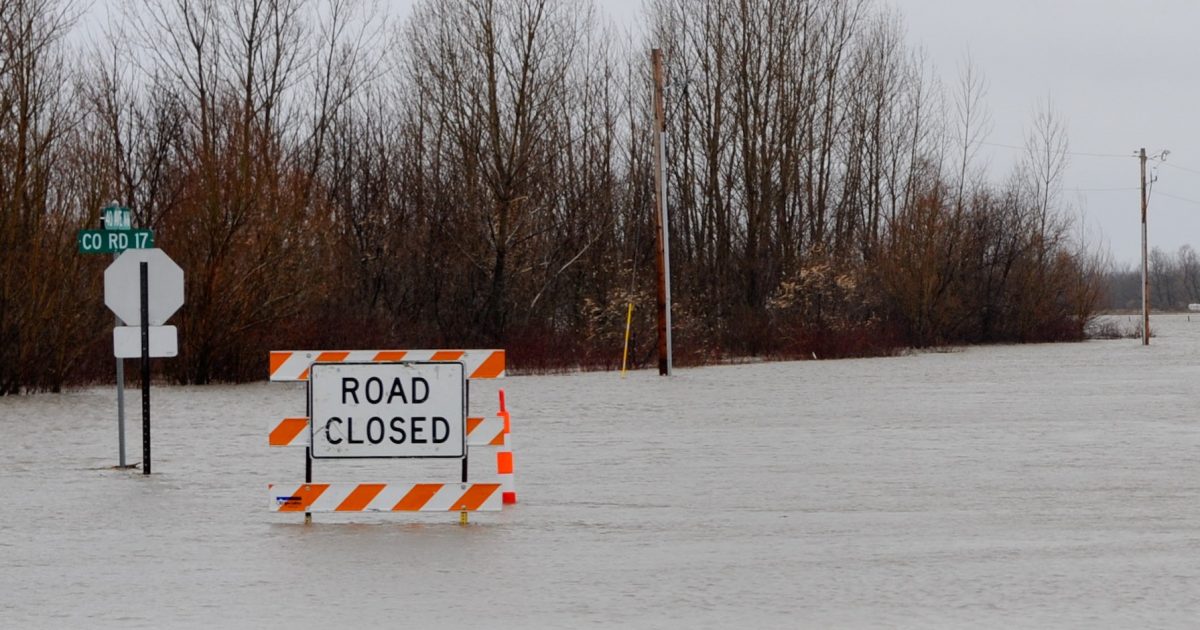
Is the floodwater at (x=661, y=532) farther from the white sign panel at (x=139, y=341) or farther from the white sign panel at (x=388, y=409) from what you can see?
the white sign panel at (x=139, y=341)

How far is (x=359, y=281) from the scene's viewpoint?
5425 cm

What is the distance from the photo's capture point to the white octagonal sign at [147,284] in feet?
53.1

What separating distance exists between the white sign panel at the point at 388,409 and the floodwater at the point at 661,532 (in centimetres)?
65

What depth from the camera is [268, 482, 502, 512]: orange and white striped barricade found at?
12.0m

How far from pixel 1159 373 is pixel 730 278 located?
86.2ft

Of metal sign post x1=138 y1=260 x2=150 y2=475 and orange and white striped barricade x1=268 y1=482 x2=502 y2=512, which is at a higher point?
metal sign post x1=138 y1=260 x2=150 y2=475

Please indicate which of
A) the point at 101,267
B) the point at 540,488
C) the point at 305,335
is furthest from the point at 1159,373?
the point at 540,488

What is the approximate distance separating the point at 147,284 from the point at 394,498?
5.57m

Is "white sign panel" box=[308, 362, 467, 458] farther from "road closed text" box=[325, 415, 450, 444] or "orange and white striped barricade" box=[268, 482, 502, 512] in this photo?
"orange and white striped barricade" box=[268, 482, 502, 512]

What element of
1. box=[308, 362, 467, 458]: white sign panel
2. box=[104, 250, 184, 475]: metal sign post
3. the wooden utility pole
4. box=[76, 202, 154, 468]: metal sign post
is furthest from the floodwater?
the wooden utility pole

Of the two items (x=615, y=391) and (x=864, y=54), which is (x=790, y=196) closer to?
(x=864, y=54)

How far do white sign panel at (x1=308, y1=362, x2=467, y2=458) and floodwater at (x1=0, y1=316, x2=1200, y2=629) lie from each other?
2.13ft

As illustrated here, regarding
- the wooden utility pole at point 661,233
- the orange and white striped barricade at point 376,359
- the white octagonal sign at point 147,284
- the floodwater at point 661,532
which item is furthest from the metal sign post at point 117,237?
the wooden utility pole at point 661,233

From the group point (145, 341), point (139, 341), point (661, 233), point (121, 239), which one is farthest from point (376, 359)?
point (661, 233)
